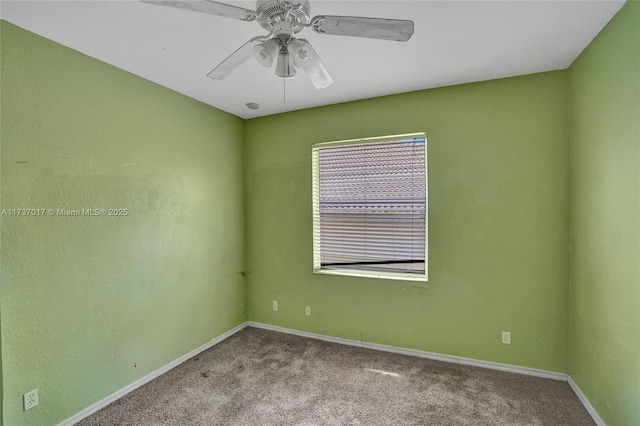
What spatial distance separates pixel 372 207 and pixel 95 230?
91.9 inches

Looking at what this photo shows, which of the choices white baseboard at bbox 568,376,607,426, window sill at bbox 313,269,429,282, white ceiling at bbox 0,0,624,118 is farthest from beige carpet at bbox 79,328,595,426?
white ceiling at bbox 0,0,624,118

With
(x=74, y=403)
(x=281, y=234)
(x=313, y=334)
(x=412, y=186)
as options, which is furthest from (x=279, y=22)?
(x=313, y=334)

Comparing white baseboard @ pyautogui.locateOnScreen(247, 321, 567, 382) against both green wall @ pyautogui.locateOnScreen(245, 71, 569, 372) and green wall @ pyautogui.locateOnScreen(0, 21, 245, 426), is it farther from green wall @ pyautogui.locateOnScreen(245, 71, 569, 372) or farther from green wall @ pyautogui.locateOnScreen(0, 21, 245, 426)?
green wall @ pyautogui.locateOnScreen(0, 21, 245, 426)

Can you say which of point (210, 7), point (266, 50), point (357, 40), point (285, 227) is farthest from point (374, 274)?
point (210, 7)

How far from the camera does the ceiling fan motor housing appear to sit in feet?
3.74

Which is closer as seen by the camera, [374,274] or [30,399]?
[30,399]

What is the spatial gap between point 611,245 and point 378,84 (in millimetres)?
A: 1989

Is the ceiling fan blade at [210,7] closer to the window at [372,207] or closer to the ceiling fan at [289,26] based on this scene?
the ceiling fan at [289,26]

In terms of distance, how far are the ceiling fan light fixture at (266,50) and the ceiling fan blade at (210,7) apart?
110 millimetres

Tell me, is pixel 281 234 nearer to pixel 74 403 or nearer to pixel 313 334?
pixel 313 334

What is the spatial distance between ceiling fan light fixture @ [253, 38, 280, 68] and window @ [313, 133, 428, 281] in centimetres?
182

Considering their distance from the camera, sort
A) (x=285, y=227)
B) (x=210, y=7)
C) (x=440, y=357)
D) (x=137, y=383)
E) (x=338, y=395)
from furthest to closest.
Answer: (x=285, y=227) < (x=440, y=357) < (x=137, y=383) < (x=338, y=395) < (x=210, y=7)

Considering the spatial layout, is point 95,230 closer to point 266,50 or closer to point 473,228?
point 266,50

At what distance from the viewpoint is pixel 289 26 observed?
48.4 inches
